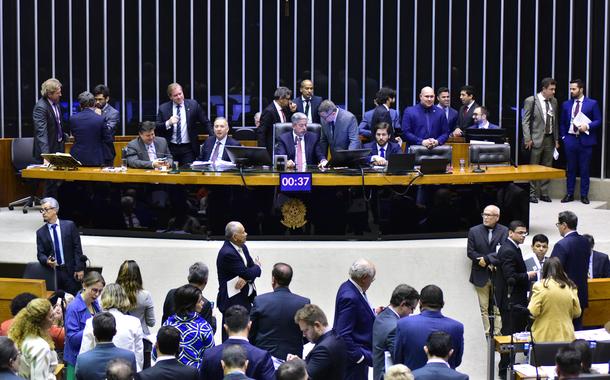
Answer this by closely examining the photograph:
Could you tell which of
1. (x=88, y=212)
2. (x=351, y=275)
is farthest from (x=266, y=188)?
(x=351, y=275)

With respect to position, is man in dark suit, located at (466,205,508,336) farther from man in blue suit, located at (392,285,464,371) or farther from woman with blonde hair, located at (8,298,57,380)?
woman with blonde hair, located at (8,298,57,380)

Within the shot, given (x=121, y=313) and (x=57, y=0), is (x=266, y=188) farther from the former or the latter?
(x=57, y=0)

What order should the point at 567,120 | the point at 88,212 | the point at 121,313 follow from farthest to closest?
the point at 567,120
the point at 88,212
the point at 121,313

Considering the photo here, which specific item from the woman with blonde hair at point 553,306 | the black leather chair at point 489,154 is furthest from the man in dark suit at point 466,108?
the woman with blonde hair at point 553,306

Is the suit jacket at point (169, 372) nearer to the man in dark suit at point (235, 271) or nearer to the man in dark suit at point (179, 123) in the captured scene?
the man in dark suit at point (235, 271)

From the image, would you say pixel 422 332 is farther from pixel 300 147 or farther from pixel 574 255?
pixel 300 147

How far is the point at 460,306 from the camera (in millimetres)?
13188

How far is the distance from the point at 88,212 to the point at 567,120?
6.91m

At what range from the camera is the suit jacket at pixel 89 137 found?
48.7ft

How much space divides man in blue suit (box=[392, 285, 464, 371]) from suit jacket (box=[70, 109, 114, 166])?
23.0 ft

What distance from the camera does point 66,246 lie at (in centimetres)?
1223

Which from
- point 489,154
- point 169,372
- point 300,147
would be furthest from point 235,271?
point 489,154

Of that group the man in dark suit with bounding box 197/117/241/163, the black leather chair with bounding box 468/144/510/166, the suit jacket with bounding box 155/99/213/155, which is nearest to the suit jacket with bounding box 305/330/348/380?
the man in dark suit with bounding box 197/117/241/163

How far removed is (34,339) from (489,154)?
297 inches
